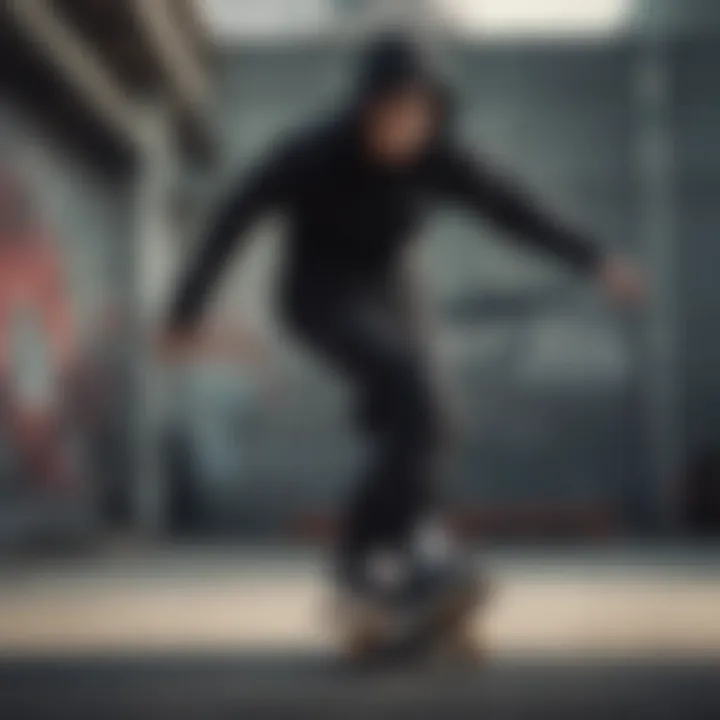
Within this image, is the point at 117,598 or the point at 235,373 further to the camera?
the point at 235,373

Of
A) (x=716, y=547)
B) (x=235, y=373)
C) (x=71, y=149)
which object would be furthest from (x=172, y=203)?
(x=716, y=547)

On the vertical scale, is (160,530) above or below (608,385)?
below

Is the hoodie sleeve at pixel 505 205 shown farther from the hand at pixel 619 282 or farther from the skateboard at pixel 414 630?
the skateboard at pixel 414 630

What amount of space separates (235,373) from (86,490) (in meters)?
2.46

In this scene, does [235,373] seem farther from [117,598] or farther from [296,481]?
[117,598]

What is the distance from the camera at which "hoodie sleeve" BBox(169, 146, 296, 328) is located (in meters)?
2.11

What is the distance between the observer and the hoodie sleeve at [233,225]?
6.93 feet

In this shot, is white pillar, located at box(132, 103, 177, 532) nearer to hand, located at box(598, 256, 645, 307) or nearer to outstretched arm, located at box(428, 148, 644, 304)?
outstretched arm, located at box(428, 148, 644, 304)

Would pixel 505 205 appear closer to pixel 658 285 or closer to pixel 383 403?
pixel 383 403

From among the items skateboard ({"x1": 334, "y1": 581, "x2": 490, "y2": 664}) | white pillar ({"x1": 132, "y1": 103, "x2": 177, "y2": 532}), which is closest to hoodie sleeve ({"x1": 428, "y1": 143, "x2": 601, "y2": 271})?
skateboard ({"x1": 334, "y1": 581, "x2": 490, "y2": 664})

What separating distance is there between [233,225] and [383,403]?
0.38 m

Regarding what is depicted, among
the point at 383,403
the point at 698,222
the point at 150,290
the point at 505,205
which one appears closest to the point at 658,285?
the point at 698,222

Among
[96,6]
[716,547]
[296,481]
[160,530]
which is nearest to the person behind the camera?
[96,6]

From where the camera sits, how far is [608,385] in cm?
840
